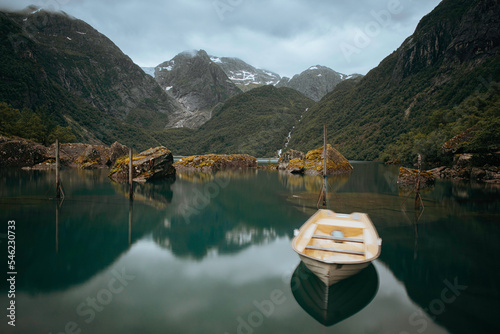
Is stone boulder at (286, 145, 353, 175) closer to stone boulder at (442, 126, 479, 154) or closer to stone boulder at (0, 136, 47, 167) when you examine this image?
stone boulder at (442, 126, 479, 154)

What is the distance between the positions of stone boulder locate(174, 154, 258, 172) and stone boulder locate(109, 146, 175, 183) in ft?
72.4

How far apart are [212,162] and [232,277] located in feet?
204

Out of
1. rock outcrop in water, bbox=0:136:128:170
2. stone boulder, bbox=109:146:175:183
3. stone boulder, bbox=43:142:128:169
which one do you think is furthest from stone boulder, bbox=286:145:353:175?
rock outcrop in water, bbox=0:136:128:170

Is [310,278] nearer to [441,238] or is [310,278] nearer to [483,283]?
[483,283]

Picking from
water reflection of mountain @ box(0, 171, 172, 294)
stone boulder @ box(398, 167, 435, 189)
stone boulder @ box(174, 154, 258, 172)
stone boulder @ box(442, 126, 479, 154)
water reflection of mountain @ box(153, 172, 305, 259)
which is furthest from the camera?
stone boulder @ box(174, 154, 258, 172)

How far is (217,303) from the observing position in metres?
7.48

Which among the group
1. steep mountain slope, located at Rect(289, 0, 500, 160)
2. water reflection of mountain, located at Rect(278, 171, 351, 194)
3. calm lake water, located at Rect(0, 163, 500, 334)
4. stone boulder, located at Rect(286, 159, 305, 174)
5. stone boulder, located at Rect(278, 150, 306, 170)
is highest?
steep mountain slope, located at Rect(289, 0, 500, 160)

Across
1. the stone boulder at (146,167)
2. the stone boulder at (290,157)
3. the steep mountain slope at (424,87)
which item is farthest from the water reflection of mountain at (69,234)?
the steep mountain slope at (424,87)

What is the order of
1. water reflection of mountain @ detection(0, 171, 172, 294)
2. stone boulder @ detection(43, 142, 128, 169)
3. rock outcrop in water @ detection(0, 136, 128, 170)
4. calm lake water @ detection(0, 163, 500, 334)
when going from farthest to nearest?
stone boulder @ detection(43, 142, 128, 169) < rock outcrop in water @ detection(0, 136, 128, 170) < water reflection of mountain @ detection(0, 171, 172, 294) < calm lake water @ detection(0, 163, 500, 334)

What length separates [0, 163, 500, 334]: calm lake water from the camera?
658cm

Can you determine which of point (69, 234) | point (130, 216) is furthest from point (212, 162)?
point (69, 234)

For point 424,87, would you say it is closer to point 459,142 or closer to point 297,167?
point 459,142

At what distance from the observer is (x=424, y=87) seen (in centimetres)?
13350

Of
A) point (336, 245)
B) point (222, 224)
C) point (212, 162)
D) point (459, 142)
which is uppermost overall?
point (459, 142)
